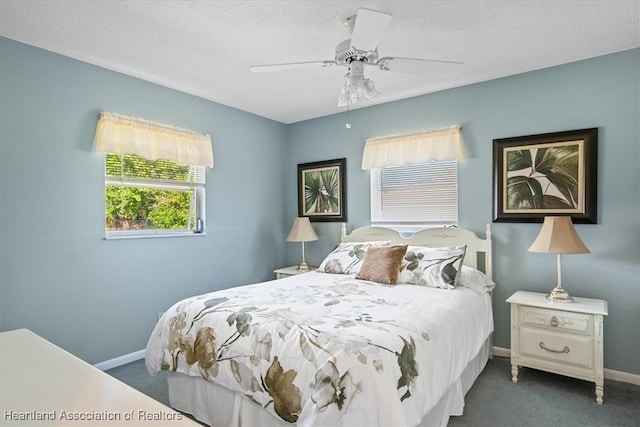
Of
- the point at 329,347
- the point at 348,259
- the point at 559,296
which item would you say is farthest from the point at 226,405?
the point at 559,296

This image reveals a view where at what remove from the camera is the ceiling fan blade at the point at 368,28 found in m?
1.68

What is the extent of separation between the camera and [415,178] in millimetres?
3730

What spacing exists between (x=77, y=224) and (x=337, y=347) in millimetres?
2383

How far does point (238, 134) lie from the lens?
411 cm

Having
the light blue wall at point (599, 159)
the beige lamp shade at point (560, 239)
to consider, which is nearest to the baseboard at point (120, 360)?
the light blue wall at point (599, 159)

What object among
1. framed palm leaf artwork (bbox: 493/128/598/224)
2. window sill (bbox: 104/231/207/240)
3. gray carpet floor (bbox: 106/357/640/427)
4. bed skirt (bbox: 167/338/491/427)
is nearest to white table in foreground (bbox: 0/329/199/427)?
bed skirt (bbox: 167/338/491/427)

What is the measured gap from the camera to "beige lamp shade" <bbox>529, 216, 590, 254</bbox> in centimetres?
255

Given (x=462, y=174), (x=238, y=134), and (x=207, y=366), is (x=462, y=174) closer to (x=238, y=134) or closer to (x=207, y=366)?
(x=238, y=134)

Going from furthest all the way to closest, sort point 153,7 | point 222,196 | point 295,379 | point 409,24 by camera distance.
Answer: point 222,196, point 409,24, point 153,7, point 295,379

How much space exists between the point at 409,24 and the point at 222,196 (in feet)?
8.31

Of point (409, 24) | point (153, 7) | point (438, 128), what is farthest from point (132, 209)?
point (438, 128)

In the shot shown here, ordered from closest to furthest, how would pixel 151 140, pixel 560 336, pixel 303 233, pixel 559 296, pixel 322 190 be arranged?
pixel 560 336
pixel 559 296
pixel 151 140
pixel 303 233
pixel 322 190

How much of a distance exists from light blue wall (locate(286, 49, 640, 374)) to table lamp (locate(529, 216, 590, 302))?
31cm

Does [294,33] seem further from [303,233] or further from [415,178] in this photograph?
[303,233]
